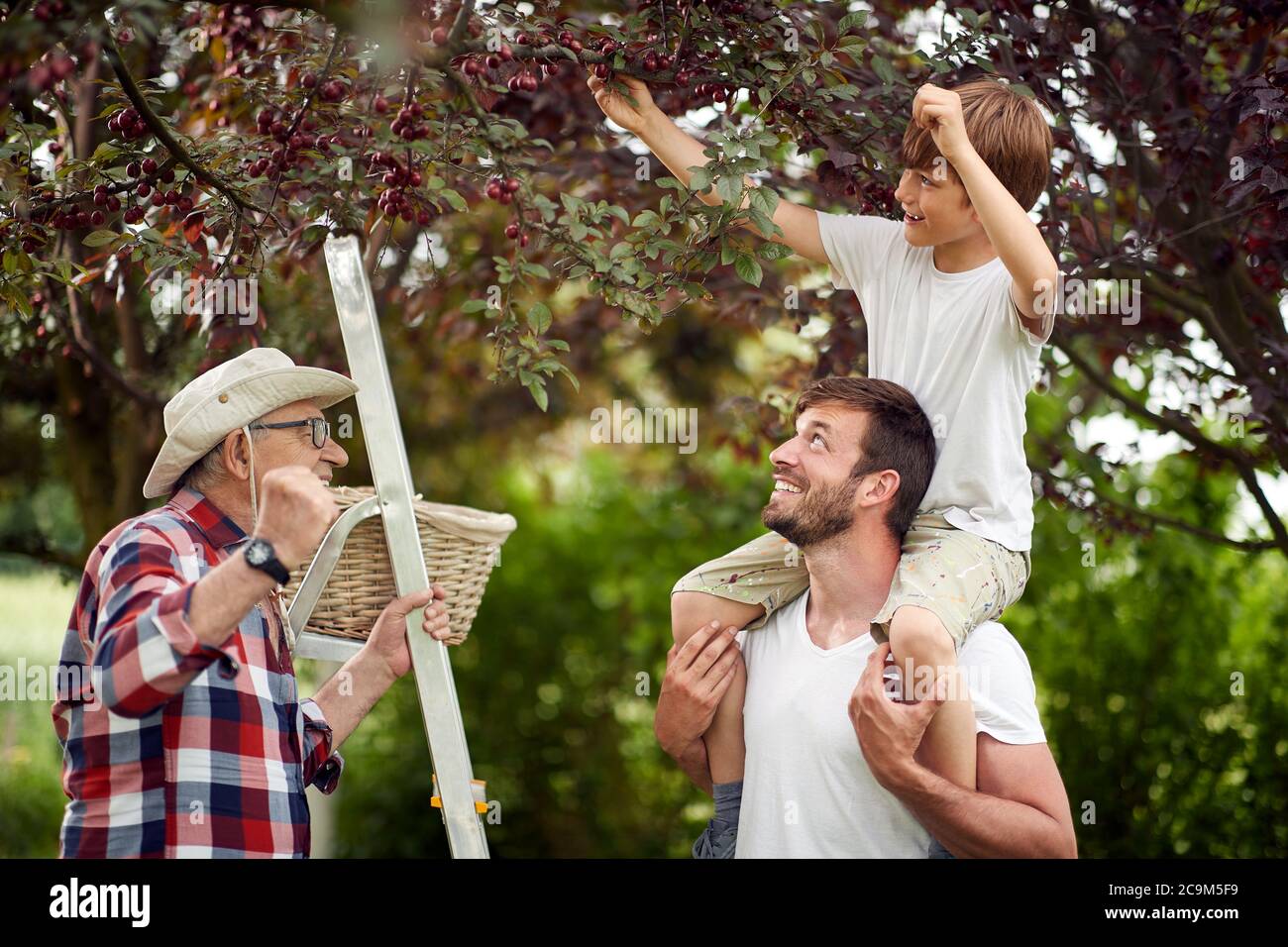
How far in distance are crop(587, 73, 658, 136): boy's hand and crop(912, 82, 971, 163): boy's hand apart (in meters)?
0.66

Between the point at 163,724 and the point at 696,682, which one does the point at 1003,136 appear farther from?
the point at 163,724

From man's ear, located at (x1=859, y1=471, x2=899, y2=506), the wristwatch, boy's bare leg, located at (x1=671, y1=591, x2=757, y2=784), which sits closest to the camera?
the wristwatch

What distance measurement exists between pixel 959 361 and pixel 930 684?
29.8 inches

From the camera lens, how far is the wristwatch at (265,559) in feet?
7.29

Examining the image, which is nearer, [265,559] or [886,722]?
[265,559]

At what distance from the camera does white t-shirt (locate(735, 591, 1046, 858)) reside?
291cm

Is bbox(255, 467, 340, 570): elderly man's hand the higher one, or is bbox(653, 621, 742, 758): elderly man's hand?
bbox(255, 467, 340, 570): elderly man's hand

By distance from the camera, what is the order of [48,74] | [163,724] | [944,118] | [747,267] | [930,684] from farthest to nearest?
1. [747,267]
2. [930,684]
3. [944,118]
4. [163,724]
5. [48,74]

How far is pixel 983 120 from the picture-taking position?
9.50 feet

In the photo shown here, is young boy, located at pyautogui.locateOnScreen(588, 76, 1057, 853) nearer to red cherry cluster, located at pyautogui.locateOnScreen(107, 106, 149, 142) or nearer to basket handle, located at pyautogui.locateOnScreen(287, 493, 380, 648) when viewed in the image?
basket handle, located at pyautogui.locateOnScreen(287, 493, 380, 648)

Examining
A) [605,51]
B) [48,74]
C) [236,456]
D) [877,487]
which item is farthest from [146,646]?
[877,487]

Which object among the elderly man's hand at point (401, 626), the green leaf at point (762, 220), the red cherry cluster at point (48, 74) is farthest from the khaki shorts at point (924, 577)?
the red cherry cluster at point (48, 74)

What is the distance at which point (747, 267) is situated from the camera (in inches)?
111

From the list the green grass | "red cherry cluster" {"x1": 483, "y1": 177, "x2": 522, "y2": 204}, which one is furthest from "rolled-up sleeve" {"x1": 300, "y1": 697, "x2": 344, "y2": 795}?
the green grass
